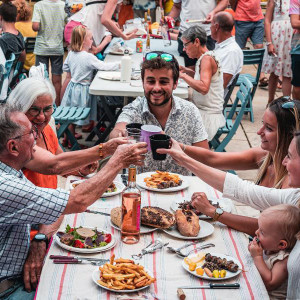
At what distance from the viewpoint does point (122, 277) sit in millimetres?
2201

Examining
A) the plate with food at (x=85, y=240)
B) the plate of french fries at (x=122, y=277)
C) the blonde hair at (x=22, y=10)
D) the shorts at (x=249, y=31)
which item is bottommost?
the plate with food at (x=85, y=240)

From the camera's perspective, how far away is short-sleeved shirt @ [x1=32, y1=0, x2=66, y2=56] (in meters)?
7.72

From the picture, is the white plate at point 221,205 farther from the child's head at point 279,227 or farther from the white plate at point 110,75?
the white plate at point 110,75

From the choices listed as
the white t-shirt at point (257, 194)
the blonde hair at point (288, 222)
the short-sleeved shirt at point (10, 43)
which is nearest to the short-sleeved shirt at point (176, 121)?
the white t-shirt at point (257, 194)

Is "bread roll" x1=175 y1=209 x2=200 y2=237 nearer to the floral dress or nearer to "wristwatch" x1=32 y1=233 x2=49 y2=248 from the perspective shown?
"wristwatch" x1=32 y1=233 x2=49 y2=248

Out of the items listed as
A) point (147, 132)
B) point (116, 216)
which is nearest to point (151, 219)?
point (116, 216)

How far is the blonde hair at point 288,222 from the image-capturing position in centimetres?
249

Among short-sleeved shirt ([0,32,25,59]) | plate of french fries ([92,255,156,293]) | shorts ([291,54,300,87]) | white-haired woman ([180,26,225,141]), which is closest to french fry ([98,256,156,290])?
plate of french fries ([92,255,156,293])

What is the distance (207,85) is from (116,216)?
9.58ft

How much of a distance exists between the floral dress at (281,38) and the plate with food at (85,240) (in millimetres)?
5854

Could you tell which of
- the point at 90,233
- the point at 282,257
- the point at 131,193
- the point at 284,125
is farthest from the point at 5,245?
the point at 284,125

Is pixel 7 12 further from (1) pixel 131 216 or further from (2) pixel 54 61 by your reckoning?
(1) pixel 131 216

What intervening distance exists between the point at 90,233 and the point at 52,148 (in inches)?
45.2

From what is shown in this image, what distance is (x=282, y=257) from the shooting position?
253 centimetres
